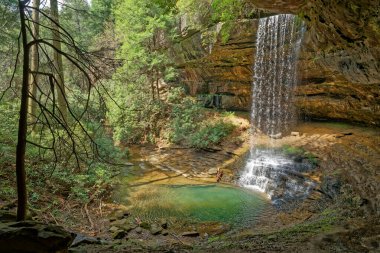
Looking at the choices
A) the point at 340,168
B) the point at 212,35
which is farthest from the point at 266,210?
the point at 212,35

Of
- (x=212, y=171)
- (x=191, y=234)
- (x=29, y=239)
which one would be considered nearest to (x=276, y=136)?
(x=212, y=171)

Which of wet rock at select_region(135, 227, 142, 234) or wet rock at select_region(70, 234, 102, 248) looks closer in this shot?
wet rock at select_region(70, 234, 102, 248)

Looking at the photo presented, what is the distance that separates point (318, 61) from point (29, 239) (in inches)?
311

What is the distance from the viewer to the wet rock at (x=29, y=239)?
2.84 meters

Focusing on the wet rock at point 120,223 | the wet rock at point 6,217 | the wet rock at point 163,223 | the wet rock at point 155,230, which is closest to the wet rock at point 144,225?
the wet rock at point 155,230

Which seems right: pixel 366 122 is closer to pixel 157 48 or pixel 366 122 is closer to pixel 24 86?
pixel 157 48

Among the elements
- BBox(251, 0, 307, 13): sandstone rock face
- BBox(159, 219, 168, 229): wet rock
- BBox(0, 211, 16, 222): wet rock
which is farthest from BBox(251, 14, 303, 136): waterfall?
BBox(0, 211, 16, 222): wet rock

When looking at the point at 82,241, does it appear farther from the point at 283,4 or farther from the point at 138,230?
the point at 283,4

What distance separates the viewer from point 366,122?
41.1ft

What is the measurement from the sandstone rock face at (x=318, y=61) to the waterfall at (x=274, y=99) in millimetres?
473

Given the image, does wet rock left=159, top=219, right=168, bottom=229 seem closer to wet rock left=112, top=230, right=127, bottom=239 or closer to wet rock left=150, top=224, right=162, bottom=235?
→ wet rock left=150, top=224, right=162, bottom=235

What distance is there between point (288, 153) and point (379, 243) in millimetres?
7902

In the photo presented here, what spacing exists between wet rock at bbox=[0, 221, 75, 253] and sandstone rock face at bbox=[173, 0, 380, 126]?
474 cm

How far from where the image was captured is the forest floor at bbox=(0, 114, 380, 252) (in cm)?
438
